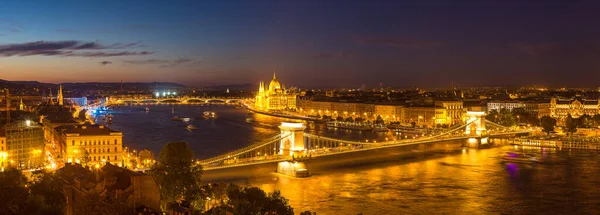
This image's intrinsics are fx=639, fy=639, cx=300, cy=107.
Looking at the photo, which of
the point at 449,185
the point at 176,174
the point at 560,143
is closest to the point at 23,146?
the point at 176,174

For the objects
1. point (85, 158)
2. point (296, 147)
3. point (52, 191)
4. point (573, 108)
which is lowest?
point (52, 191)

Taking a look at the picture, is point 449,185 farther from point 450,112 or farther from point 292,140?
point 450,112

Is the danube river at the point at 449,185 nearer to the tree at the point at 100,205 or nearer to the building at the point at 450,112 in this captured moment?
the tree at the point at 100,205

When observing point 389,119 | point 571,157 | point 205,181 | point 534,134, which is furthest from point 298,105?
point 205,181

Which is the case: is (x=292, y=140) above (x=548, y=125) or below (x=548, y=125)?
above

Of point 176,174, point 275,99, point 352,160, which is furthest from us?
point 275,99

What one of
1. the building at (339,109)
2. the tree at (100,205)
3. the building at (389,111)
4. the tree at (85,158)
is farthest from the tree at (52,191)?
the building at (339,109)
